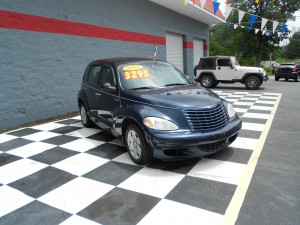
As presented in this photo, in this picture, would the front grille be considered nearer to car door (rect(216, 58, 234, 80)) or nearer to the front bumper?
the front bumper

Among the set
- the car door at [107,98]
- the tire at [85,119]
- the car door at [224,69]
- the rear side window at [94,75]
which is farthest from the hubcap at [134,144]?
the car door at [224,69]

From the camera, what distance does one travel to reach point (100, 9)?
30.8ft

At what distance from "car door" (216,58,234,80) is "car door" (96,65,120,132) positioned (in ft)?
32.3

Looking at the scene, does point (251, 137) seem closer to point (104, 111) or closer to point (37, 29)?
point (104, 111)

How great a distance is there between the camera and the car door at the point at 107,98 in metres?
4.62

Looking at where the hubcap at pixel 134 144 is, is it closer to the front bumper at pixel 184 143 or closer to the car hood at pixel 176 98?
the front bumper at pixel 184 143

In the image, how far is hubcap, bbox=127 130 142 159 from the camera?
3.96 meters

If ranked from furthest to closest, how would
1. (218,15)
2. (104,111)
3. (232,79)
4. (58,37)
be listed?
1. (218,15)
2. (232,79)
3. (58,37)
4. (104,111)

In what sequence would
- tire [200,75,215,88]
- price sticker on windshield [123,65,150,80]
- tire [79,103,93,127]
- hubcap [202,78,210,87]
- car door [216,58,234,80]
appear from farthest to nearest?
hubcap [202,78,210,87]
tire [200,75,215,88]
car door [216,58,234,80]
tire [79,103,93,127]
price sticker on windshield [123,65,150,80]

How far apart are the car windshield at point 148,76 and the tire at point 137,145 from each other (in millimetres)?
815

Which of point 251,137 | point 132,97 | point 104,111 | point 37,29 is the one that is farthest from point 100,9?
point 251,137

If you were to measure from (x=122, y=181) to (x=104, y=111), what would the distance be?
1.87 m

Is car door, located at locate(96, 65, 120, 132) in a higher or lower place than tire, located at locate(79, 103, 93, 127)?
higher

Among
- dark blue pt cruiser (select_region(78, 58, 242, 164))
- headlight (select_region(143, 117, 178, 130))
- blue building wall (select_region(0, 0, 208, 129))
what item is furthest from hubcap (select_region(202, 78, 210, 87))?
headlight (select_region(143, 117, 178, 130))
